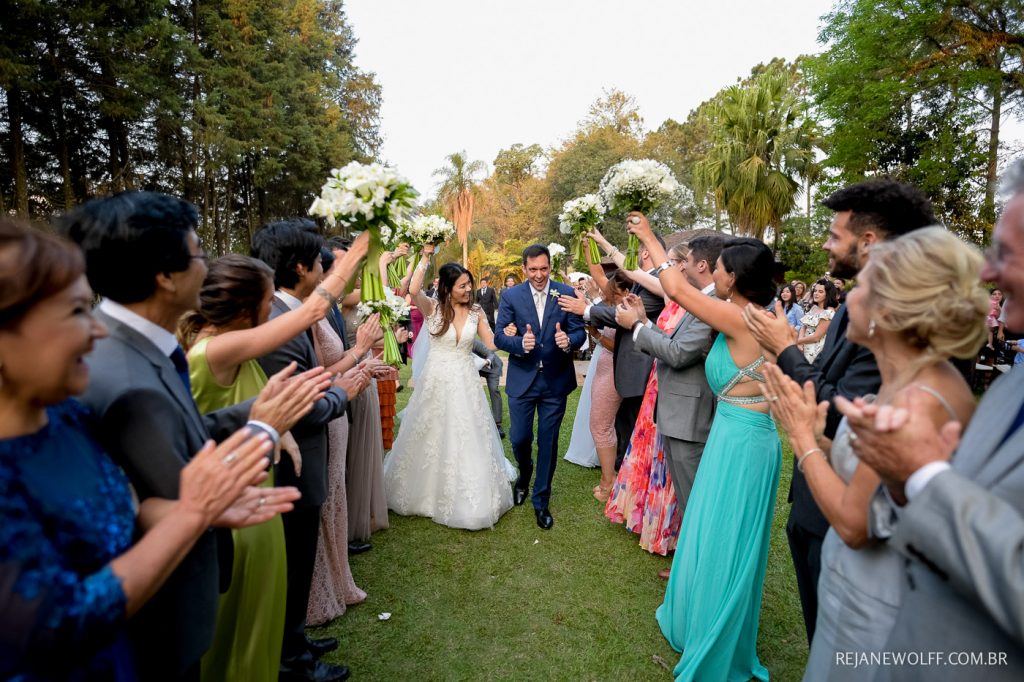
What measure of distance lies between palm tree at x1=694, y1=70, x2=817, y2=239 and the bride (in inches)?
1057

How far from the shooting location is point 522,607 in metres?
4.06

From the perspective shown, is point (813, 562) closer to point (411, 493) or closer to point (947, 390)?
point (947, 390)

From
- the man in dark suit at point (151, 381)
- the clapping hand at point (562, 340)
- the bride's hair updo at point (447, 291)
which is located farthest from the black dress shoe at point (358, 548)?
the man in dark suit at point (151, 381)

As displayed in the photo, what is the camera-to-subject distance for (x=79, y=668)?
1.43 m

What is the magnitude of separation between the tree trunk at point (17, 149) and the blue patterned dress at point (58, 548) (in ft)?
55.7

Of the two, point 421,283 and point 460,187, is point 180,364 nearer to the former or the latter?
point 421,283

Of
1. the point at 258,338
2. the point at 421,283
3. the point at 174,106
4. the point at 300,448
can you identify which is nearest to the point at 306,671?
the point at 300,448

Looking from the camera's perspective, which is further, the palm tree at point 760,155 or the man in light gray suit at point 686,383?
the palm tree at point 760,155

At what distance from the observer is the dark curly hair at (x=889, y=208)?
2.62 m

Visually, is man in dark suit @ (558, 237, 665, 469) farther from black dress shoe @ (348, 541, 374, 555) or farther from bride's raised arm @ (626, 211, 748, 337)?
black dress shoe @ (348, 541, 374, 555)

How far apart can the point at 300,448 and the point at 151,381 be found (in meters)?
1.48

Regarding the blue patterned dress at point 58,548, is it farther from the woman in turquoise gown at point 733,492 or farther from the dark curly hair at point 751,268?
the dark curly hair at point 751,268

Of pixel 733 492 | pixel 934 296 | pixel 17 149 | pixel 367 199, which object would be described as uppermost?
pixel 17 149

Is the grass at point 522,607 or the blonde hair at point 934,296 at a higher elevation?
the blonde hair at point 934,296
